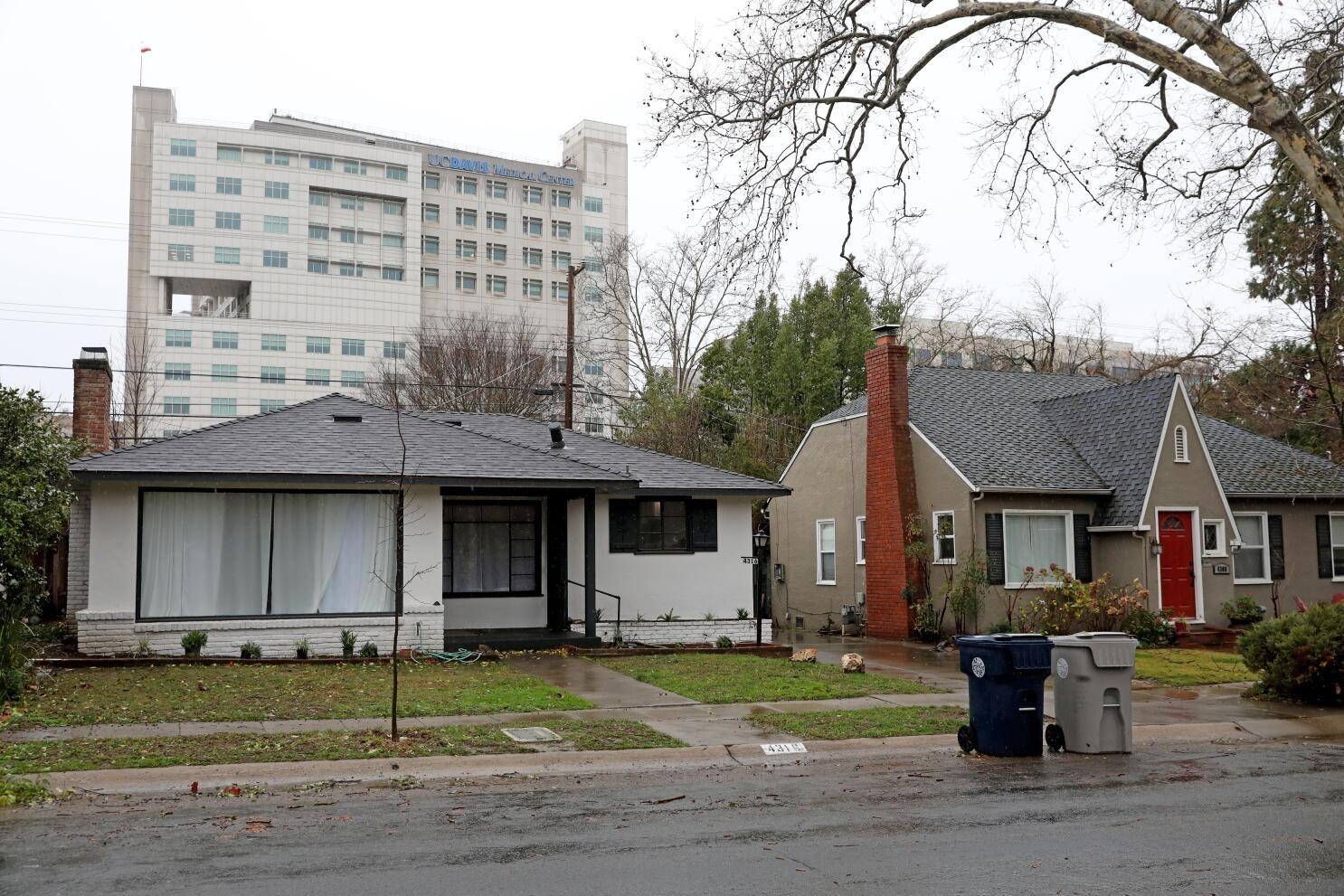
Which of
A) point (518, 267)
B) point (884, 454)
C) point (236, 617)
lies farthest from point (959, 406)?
point (518, 267)

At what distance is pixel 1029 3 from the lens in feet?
46.8

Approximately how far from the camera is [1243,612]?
24.2 m

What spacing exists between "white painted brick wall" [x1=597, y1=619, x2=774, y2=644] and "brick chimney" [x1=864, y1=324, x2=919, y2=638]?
4441mm

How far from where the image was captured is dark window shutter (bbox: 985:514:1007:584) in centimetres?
2334

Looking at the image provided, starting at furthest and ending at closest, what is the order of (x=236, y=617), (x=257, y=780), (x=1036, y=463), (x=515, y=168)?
1. (x=515, y=168)
2. (x=1036, y=463)
3. (x=236, y=617)
4. (x=257, y=780)

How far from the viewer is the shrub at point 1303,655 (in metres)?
14.6

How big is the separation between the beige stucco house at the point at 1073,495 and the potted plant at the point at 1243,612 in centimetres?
31

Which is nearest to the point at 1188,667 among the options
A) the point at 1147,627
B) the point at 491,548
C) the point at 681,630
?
the point at 1147,627

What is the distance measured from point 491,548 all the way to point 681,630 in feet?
12.8

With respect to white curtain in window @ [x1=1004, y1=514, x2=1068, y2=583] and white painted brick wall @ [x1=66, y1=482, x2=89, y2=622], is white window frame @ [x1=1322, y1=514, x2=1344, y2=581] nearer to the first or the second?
white curtain in window @ [x1=1004, y1=514, x2=1068, y2=583]

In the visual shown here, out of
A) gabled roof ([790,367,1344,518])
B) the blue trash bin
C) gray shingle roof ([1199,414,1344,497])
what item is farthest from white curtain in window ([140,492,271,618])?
gray shingle roof ([1199,414,1344,497])

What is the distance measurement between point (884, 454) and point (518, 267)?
82.0 m

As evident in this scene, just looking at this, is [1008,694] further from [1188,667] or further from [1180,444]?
[1180,444]

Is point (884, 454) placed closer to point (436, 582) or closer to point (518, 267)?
point (436, 582)
